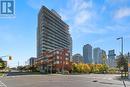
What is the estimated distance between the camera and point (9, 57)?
82.8 metres

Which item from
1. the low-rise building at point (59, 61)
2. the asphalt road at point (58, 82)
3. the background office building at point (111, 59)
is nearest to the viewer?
the background office building at point (111, 59)

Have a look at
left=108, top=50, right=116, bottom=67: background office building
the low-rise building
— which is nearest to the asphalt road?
left=108, top=50, right=116, bottom=67: background office building

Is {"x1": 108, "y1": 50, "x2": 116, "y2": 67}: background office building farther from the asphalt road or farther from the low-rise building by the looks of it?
the low-rise building

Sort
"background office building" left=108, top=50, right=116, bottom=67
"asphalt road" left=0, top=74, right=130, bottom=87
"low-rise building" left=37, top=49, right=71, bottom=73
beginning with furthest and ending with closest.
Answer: "low-rise building" left=37, top=49, right=71, bottom=73 < "asphalt road" left=0, top=74, right=130, bottom=87 < "background office building" left=108, top=50, right=116, bottom=67

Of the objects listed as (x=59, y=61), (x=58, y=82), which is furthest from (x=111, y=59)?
(x=59, y=61)

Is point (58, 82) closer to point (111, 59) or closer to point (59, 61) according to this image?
point (111, 59)

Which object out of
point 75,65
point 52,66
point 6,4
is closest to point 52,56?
point 52,66

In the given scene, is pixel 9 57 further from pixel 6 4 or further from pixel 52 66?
pixel 52 66

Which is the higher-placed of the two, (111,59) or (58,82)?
(111,59)

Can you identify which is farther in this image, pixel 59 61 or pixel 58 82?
pixel 59 61

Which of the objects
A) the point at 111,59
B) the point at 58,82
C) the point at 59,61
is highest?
the point at 59,61

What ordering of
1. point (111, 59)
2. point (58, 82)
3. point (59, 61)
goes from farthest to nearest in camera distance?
point (59, 61), point (58, 82), point (111, 59)

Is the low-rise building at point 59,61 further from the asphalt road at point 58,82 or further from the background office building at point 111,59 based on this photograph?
the background office building at point 111,59

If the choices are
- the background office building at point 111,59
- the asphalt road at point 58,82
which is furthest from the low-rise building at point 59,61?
the background office building at point 111,59
